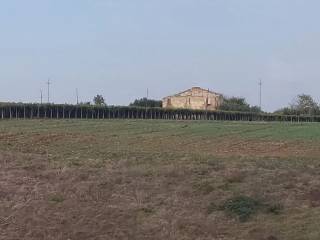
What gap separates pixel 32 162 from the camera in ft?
65.4

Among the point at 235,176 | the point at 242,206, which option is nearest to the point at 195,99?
the point at 235,176

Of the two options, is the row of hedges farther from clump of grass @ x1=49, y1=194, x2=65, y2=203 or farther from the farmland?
clump of grass @ x1=49, y1=194, x2=65, y2=203

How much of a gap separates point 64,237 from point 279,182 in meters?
5.30

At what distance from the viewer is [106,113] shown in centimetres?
10000

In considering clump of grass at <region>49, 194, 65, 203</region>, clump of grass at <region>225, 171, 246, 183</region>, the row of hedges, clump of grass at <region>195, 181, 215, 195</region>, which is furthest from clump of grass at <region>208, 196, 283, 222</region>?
the row of hedges

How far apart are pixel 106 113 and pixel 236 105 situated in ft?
188

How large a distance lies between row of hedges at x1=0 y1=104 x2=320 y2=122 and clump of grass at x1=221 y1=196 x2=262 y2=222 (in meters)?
69.1

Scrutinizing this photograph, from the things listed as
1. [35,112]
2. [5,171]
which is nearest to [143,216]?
[5,171]

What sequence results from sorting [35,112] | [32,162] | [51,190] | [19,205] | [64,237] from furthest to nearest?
[35,112] < [32,162] < [51,190] < [19,205] < [64,237]

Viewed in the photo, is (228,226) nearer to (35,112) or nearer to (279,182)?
(279,182)

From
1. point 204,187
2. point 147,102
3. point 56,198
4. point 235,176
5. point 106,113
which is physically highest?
point 147,102

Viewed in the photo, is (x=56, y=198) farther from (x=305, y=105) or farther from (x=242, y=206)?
(x=305, y=105)

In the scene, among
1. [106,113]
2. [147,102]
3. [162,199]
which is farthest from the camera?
[147,102]

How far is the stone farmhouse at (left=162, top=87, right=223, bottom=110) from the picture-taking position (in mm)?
156125
